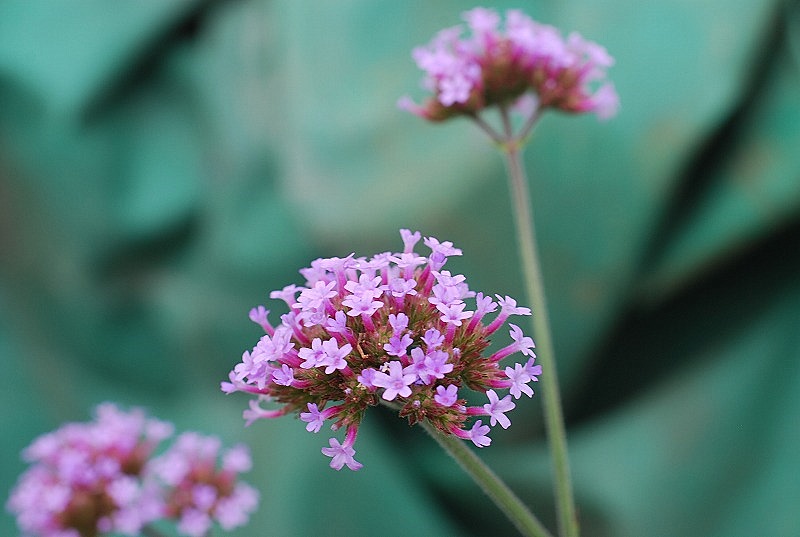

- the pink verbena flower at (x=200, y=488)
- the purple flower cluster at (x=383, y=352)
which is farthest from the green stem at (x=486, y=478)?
the pink verbena flower at (x=200, y=488)

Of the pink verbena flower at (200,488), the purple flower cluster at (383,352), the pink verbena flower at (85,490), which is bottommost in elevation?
the purple flower cluster at (383,352)

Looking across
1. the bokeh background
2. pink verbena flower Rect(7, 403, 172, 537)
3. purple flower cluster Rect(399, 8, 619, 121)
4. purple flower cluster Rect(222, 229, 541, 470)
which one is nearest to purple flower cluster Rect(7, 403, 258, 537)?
pink verbena flower Rect(7, 403, 172, 537)

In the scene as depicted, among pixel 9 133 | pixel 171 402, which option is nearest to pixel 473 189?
pixel 171 402

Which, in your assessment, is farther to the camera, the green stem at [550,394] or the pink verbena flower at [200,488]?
the pink verbena flower at [200,488]

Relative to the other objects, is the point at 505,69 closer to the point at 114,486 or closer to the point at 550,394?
the point at 550,394

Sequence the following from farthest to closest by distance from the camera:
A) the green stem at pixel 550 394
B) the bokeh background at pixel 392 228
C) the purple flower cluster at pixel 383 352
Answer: the bokeh background at pixel 392 228, the green stem at pixel 550 394, the purple flower cluster at pixel 383 352

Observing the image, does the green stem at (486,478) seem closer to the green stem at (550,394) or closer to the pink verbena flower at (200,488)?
the green stem at (550,394)
